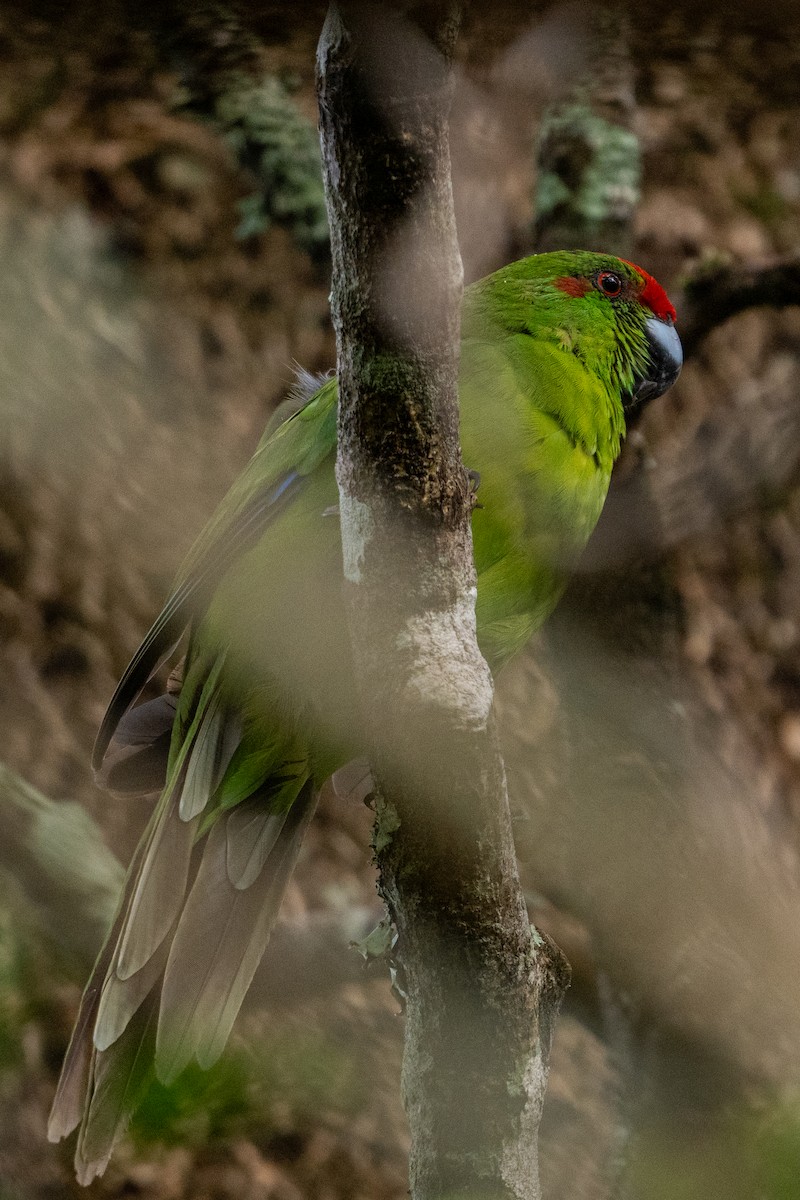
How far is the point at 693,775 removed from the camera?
8.11 feet

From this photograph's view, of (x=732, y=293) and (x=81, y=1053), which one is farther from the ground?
(x=732, y=293)

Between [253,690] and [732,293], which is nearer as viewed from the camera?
[253,690]

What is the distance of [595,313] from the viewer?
2023 mm

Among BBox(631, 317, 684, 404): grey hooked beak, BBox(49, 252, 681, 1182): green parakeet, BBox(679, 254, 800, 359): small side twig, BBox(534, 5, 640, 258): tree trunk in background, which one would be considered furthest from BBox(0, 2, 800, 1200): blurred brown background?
BBox(49, 252, 681, 1182): green parakeet

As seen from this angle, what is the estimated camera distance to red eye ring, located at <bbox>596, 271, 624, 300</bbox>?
2.06 m

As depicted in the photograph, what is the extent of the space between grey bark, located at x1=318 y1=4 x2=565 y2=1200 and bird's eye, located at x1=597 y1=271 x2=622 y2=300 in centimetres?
112

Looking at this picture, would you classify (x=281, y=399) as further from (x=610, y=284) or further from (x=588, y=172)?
(x=610, y=284)

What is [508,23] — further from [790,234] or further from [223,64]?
[790,234]

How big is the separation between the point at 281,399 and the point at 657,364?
5.71 ft

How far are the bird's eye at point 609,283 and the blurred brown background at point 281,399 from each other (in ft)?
2.19

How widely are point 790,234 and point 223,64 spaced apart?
1.91 meters

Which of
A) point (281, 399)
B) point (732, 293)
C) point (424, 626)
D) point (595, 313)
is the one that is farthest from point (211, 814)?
point (281, 399)

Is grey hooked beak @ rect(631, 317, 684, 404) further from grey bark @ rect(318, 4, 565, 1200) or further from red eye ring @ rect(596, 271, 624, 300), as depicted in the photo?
grey bark @ rect(318, 4, 565, 1200)

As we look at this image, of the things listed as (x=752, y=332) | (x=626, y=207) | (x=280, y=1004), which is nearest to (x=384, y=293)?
(x=626, y=207)
